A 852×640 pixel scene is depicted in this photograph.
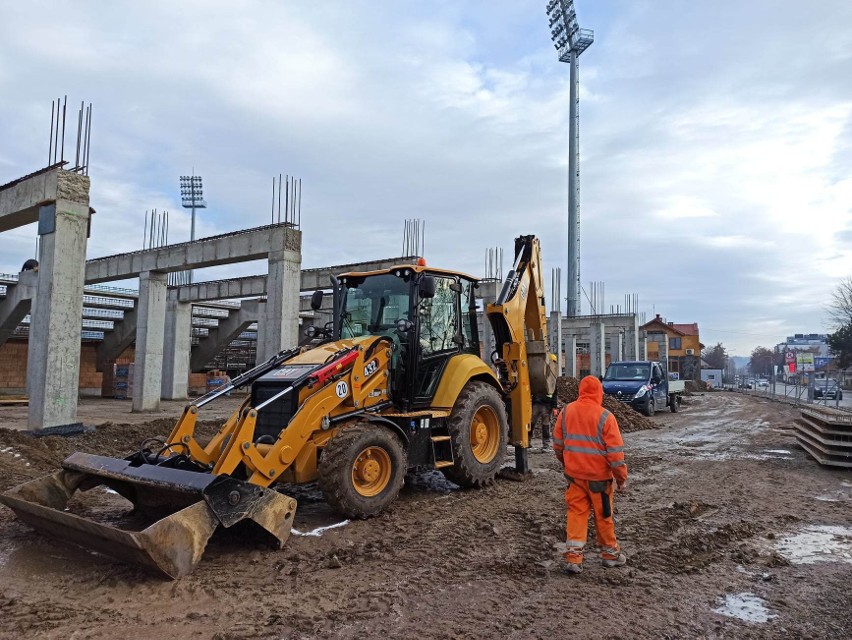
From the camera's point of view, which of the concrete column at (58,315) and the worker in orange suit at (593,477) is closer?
the worker in orange suit at (593,477)

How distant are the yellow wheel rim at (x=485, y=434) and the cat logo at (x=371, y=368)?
168cm

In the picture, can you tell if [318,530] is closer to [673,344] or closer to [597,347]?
[597,347]

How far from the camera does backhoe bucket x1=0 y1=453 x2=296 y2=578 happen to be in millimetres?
4465

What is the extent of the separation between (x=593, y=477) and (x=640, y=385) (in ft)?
52.3

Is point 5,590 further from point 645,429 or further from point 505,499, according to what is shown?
point 645,429

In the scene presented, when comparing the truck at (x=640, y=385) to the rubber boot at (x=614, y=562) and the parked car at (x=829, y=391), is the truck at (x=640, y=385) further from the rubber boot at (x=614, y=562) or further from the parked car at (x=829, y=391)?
the rubber boot at (x=614, y=562)

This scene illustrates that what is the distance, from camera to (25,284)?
25781 millimetres

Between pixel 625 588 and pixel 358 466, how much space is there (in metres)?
2.68

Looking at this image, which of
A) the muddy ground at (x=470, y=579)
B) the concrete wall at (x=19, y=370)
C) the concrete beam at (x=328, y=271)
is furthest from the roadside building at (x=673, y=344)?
the muddy ground at (x=470, y=579)

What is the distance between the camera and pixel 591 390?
540 cm

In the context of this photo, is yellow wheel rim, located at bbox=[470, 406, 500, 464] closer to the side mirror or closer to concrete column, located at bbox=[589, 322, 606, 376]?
the side mirror

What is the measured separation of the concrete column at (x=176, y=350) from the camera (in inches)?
1044

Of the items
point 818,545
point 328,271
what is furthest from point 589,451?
point 328,271

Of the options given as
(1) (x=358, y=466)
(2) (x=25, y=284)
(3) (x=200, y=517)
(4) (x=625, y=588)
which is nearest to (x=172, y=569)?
(3) (x=200, y=517)
